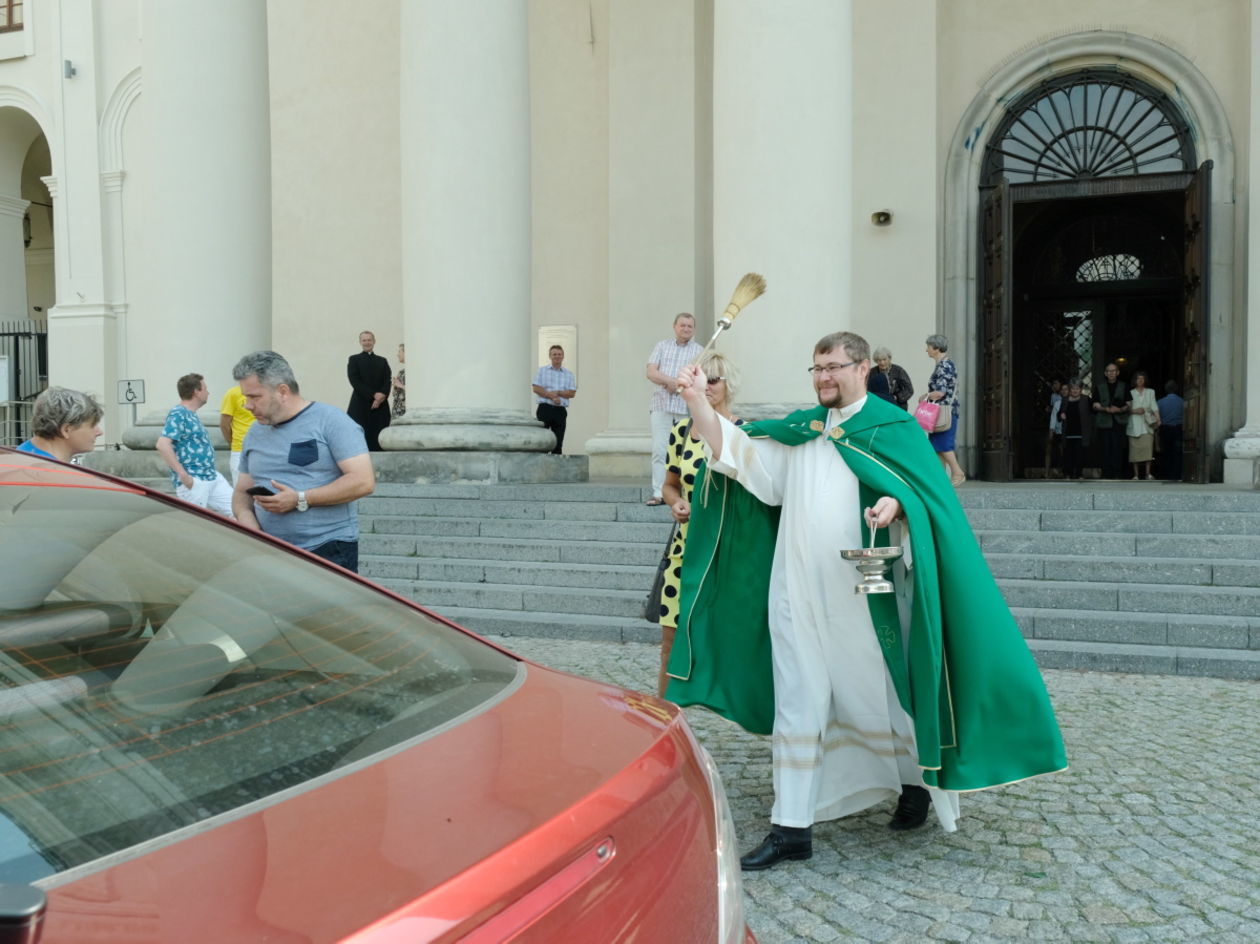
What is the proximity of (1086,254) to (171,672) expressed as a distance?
17.2m

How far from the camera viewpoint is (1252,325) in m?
12.2

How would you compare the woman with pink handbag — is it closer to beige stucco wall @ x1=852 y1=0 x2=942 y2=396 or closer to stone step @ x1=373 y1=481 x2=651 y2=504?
beige stucco wall @ x1=852 y1=0 x2=942 y2=396

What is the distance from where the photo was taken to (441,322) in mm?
10719

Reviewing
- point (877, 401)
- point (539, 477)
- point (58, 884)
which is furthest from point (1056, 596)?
point (58, 884)

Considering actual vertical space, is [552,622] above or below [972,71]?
below

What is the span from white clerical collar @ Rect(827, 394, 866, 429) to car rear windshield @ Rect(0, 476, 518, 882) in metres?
2.05

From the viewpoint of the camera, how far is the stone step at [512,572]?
8.43 metres

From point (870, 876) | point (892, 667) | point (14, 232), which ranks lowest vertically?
point (870, 876)

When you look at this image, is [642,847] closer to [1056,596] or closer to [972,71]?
[1056,596]

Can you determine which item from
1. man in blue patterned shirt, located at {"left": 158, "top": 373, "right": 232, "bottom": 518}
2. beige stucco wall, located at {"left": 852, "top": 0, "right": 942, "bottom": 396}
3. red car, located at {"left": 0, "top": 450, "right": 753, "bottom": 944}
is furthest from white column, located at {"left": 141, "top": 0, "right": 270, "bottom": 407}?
red car, located at {"left": 0, "top": 450, "right": 753, "bottom": 944}

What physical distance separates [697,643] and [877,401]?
1.11m

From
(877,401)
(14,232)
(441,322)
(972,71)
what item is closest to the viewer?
(877,401)

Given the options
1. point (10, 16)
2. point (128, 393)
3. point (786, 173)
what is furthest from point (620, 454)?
point (10, 16)

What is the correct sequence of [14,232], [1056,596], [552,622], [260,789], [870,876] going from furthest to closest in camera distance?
[14,232]
[552,622]
[1056,596]
[870,876]
[260,789]
